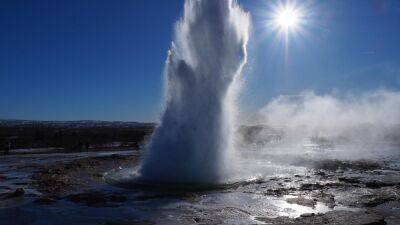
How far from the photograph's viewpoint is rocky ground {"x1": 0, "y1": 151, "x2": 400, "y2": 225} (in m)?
11.2

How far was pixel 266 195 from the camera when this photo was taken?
1468cm

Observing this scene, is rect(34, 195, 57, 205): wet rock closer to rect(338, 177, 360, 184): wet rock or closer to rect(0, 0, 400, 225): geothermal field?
rect(0, 0, 400, 225): geothermal field

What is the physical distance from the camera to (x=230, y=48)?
68.4 feet

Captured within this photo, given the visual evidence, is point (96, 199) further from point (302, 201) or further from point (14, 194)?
point (302, 201)

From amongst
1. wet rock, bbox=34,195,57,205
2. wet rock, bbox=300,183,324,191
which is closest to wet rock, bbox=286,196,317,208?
wet rock, bbox=300,183,324,191

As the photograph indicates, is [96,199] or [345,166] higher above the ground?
[345,166]

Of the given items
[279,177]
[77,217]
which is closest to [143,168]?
[279,177]

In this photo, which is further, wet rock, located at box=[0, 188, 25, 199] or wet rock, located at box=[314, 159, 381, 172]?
wet rock, located at box=[314, 159, 381, 172]

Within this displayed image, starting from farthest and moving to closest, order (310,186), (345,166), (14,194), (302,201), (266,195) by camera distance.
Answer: (345,166) < (310,186) < (14,194) < (266,195) < (302,201)

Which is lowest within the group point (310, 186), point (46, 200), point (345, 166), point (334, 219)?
point (46, 200)

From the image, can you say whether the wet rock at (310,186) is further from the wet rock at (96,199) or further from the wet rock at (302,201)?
the wet rock at (96,199)

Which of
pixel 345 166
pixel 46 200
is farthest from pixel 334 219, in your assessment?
pixel 345 166

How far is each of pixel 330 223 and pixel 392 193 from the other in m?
5.36

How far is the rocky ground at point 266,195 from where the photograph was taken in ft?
36.8
